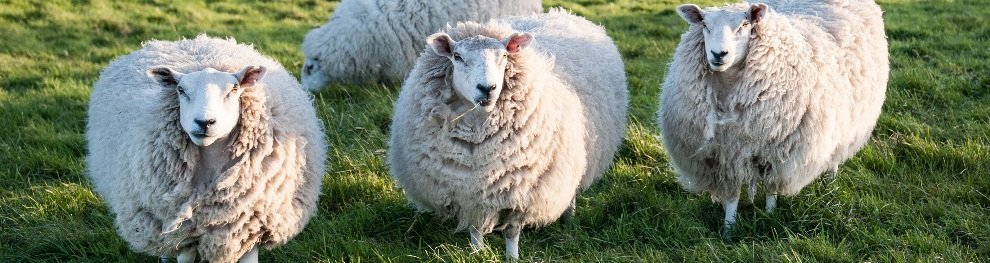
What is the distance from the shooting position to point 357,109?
6.54 metres

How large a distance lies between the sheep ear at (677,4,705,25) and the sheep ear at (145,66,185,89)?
7.10 ft

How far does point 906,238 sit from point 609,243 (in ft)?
4.26

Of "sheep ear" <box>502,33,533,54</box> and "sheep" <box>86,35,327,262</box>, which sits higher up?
"sheep ear" <box>502,33,533,54</box>

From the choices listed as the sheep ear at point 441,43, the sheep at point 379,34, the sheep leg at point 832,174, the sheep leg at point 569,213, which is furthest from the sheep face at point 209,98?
the sheep at point 379,34

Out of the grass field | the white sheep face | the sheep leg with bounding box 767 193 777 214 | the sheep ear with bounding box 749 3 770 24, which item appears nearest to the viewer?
the sheep ear with bounding box 749 3 770 24

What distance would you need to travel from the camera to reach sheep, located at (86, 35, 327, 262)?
11.0 ft

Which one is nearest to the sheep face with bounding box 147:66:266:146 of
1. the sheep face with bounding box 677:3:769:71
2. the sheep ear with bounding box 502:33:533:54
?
the sheep ear with bounding box 502:33:533:54

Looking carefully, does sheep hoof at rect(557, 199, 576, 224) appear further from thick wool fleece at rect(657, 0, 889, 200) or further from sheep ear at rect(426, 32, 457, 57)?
sheep ear at rect(426, 32, 457, 57)

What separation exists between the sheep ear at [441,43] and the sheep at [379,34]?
3.34 m

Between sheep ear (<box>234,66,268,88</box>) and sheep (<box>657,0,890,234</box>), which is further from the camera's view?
sheep (<box>657,0,890,234</box>)

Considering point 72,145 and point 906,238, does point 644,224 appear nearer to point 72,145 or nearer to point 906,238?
point 906,238

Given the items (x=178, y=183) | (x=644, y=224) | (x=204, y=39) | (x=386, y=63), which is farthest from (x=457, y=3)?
(x=178, y=183)

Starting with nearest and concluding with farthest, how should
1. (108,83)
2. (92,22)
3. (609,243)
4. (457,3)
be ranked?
1. (609,243)
2. (108,83)
3. (457,3)
4. (92,22)

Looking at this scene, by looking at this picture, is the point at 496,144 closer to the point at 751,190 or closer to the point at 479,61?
the point at 479,61
